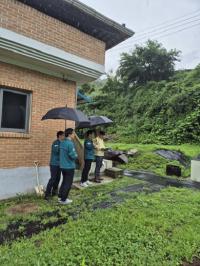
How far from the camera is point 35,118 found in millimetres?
6668

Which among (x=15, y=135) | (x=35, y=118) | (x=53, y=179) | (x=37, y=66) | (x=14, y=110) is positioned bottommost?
(x=53, y=179)

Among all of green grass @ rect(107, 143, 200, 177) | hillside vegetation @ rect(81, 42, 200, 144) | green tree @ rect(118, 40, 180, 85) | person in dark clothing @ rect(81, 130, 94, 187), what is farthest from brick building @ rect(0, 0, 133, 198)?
green tree @ rect(118, 40, 180, 85)

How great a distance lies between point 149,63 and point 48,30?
19.9 m

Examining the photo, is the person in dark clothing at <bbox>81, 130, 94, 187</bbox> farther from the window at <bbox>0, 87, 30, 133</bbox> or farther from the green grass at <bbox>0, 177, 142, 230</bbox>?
the window at <bbox>0, 87, 30, 133</bbox>

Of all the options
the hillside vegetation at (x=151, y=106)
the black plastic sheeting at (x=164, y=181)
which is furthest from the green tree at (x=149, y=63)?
the black plastic sheeting at (x=164, y=181)

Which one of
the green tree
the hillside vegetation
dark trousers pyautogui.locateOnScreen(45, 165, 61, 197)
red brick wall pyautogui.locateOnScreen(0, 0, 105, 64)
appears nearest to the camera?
red brick wall pyautogui.locateOnScreen(0, 0, 105, 64)

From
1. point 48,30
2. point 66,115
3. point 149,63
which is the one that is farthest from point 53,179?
point 149,63

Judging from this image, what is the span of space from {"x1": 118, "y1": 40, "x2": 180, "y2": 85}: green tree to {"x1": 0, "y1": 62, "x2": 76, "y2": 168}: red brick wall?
60.5ft

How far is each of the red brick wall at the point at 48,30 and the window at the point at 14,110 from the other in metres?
1.60

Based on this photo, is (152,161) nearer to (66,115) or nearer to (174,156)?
(174,156)

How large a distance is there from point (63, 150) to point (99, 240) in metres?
2.51

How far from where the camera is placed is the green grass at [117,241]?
325 centimetres

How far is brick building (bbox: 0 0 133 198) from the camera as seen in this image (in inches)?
221

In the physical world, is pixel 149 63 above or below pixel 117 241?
above
